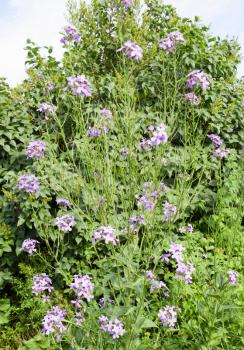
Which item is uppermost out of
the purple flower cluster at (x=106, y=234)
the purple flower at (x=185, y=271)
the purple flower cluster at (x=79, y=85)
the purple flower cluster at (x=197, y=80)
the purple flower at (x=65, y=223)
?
the purple flower cluster at (x=197, y=80)

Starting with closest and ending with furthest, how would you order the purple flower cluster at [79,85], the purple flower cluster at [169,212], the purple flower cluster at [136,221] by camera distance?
the purple flower cluster at [79,85], the purple flower cluster at [136,221], the purple flower cluster at [169,212]

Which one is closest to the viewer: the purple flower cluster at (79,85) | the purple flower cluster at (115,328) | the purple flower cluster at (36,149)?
the purple flower cluster at (115,328)

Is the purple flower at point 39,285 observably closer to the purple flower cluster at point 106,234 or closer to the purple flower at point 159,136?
the purple flower cluster at point 106,234

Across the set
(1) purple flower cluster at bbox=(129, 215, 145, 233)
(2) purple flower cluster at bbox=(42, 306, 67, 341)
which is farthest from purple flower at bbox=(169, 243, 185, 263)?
(2) purple flower cluster at bbox=(42, 306, 67, 341)

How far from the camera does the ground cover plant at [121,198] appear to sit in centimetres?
276

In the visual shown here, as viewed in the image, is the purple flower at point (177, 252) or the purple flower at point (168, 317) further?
the purple flower at point (177, 252)

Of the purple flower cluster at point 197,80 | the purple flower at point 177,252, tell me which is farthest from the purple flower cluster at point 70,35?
the purple flower at point 177,252

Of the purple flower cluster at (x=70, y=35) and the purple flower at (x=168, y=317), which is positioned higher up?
the purple flower cluster at (x=70, y=35)

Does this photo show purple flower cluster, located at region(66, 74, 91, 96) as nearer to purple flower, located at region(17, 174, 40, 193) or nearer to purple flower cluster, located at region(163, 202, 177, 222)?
purple flower, located at region(17, 174, 40, 193)

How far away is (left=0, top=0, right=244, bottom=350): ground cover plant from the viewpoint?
109 inches

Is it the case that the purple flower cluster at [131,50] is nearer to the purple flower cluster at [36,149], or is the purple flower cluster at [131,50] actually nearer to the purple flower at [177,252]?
the purple flower cluster at [36,149]

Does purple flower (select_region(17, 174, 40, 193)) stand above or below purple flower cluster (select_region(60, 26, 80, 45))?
below

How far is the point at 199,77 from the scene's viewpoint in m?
2.77

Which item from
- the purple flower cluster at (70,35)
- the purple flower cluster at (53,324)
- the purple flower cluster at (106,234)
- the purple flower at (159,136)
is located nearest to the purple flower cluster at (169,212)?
the purple flower cluster at (106,234)
